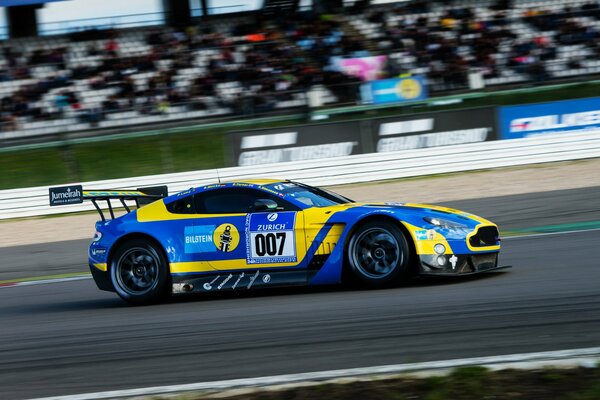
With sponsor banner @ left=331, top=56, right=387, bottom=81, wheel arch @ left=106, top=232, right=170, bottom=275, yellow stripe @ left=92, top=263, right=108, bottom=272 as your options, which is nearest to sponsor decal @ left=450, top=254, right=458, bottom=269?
wheel arch @ left=106, top=232, right=170, bottom=275

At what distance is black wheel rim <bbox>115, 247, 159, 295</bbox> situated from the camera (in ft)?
27.5

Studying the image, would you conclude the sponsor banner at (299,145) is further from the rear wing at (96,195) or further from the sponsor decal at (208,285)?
the sponsor decal at (208,285)

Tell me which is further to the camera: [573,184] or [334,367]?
[573,184]

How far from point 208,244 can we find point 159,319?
102 centimetres

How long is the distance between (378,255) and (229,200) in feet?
5.33

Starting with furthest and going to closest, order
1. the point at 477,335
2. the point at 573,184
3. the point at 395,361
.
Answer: the point at 573,184 < the point at 477,335 < the point at 395,361

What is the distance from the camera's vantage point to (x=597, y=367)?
4.31m

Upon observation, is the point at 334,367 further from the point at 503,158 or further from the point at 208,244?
the point at 503,158

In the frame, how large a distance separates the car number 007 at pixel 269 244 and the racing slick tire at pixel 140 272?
1.04 meters

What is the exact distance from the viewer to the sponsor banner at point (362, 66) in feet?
73.2

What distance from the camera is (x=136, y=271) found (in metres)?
8.48

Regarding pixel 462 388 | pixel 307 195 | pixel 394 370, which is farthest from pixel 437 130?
pixel 462 388

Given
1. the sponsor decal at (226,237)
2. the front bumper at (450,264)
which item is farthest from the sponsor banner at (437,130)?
the front bumper at (450,264)

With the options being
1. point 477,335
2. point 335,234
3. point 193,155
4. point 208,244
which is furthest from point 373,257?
point 193,155
